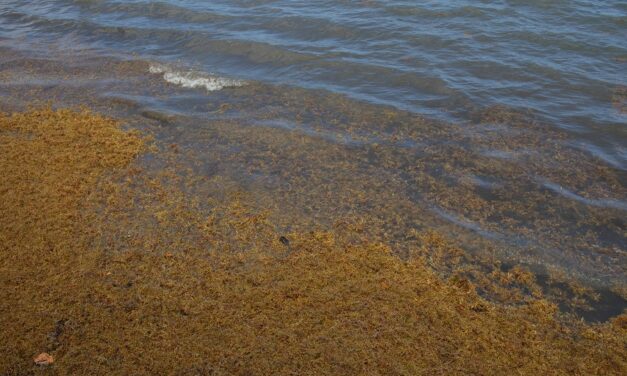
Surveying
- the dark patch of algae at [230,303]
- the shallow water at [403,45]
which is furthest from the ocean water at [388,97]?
the dark patch of algae at [230,303]

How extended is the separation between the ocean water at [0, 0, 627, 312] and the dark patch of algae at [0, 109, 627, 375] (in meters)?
0.85

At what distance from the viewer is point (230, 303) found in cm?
463

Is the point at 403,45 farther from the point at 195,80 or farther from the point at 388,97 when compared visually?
the point at 195,80

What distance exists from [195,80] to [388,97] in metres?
4.15

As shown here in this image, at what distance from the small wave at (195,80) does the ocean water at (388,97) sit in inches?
2.6

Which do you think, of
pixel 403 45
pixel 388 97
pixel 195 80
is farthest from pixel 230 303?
pixel 403 45

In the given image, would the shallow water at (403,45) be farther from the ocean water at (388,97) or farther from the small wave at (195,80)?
the small wave at (195,80)

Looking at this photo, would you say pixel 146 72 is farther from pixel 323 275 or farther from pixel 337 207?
pixel 323 275

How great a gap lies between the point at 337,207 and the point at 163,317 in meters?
2.62

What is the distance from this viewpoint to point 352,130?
8.29 metres

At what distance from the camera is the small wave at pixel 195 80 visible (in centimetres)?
998

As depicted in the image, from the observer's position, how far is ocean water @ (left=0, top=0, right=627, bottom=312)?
629 centimetres

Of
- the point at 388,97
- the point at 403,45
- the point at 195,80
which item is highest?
the point at 403,45

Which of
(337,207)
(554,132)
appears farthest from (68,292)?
(554,132)
